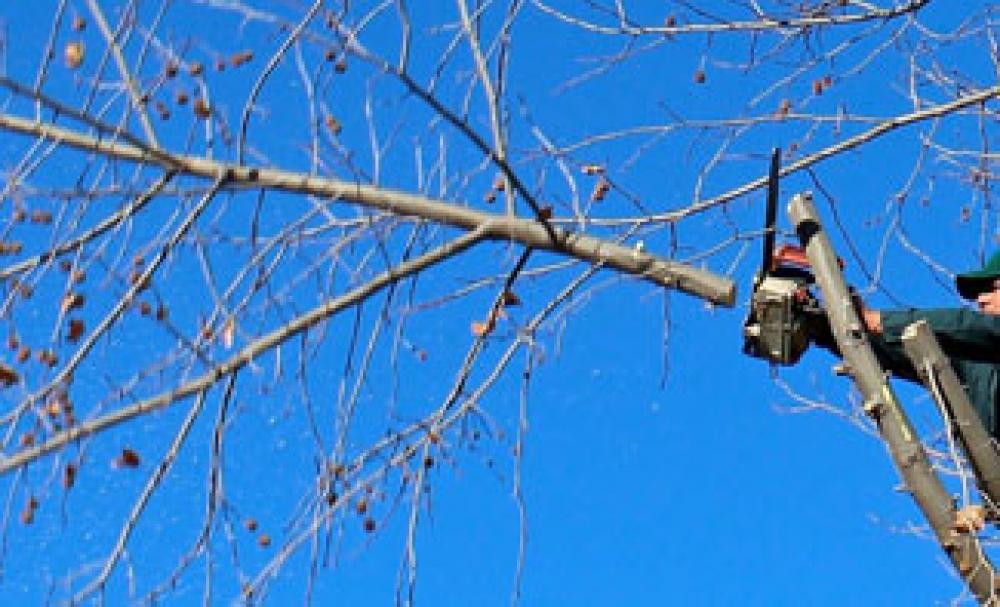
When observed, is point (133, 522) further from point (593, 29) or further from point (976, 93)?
point (976, 93)

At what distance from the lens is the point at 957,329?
16.1 ft

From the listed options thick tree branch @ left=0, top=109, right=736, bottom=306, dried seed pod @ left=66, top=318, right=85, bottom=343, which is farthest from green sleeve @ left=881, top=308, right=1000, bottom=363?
dried seed pod @ left=66, top=318, right=85, bottom=343

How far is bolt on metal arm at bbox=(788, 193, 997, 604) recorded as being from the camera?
448 cm

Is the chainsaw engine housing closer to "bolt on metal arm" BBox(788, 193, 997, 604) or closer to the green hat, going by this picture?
"bolt on metal arm" BBox(788, 193, 997, 604)

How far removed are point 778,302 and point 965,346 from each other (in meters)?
0.62

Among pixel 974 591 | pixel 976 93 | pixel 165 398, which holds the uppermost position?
pixel 976 93

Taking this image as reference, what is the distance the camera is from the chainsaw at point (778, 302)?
15.6 feet

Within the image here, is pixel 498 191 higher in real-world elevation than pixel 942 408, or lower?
higher

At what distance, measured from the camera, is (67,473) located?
13.0 feet

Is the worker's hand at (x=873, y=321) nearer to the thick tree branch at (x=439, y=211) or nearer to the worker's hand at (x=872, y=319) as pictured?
the worker's hand at (x=872, y=319)

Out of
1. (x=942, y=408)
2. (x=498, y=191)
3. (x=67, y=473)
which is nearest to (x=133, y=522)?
(x=67, y=473)

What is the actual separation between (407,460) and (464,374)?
289mm

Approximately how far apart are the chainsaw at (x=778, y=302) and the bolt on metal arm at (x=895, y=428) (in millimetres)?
110

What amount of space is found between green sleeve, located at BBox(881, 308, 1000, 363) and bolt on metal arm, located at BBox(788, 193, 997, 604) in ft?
1.05
